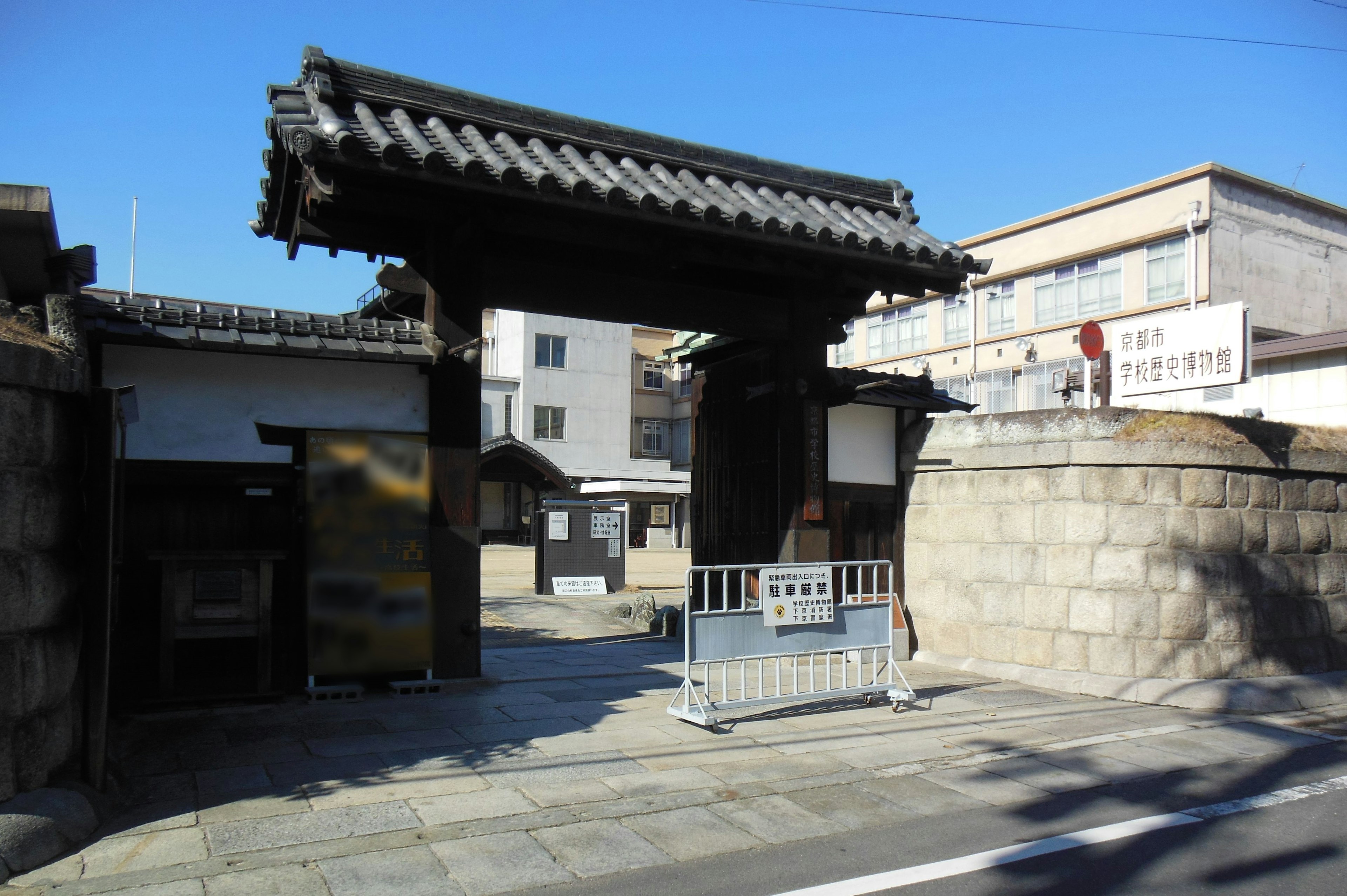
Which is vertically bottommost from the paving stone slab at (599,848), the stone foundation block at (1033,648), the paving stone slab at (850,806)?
the paving stone slab at (850,806)

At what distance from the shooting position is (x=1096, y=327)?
11414mm

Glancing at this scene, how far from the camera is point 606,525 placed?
2281cm

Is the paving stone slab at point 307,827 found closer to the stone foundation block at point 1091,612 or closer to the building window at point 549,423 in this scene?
the stone foundation block at point 1091,612

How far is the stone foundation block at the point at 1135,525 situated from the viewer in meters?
9.88

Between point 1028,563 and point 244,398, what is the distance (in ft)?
28.2

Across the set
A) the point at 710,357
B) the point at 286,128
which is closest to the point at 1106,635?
the point at 710,357

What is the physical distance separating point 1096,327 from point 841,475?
11.8 feet

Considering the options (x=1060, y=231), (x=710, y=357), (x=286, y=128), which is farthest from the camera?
(x=1060, y=231)

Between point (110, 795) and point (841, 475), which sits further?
point (841, 475)

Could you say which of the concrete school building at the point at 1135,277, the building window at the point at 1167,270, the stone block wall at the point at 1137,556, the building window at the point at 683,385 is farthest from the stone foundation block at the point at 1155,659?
the building window at the point at 683,385

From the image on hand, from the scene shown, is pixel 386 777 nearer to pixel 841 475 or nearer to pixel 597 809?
pixel 597 809

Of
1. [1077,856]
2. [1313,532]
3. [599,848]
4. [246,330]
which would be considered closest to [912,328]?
→ [1313,532]

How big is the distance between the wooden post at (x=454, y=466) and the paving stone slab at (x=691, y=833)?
3.85 meters

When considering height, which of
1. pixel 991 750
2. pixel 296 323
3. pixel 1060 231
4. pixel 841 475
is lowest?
pixel 991 750
